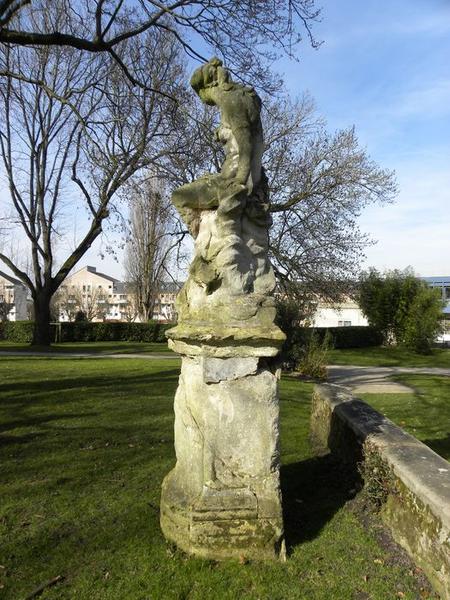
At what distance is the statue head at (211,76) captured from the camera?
3.78m

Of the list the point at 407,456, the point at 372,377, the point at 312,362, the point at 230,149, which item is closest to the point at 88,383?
the point at 312,362

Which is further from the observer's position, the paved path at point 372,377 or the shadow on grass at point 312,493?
the paved path at point 372,377

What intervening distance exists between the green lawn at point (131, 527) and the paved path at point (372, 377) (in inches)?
229

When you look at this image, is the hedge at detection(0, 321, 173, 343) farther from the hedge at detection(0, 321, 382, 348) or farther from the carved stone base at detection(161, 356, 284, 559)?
the carved stone base at detection(161, 356, 284, 559)

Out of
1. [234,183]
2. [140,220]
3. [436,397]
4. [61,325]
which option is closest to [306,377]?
[436,397]

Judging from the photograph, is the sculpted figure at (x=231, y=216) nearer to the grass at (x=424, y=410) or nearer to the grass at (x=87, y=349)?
the grass at (x=424, y=410)

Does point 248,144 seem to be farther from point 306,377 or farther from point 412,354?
point 412,354

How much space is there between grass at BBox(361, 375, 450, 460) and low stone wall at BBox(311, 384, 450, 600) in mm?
1573

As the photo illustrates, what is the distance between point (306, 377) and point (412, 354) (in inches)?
504

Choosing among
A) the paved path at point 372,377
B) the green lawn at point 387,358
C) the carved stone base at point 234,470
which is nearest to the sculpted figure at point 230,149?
the carved stone base at point 234,470

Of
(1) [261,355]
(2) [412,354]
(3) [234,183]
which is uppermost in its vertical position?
(3) [234,183]

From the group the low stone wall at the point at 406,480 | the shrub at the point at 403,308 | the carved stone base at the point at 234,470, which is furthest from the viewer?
the shrub at the point at 403,308

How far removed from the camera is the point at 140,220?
35938 mm

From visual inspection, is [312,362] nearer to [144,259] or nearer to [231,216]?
[231,216]
